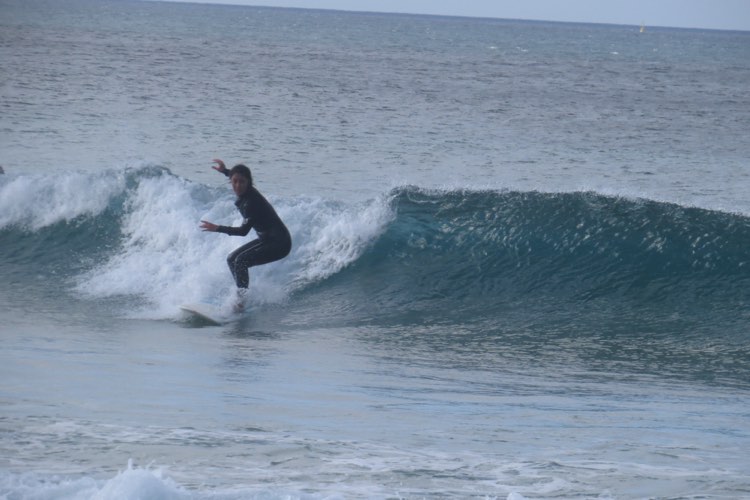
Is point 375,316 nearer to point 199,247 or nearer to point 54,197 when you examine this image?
point 199,247

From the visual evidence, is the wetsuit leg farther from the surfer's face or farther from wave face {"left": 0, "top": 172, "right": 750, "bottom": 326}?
wave face {"left": 0, "top": 172, "right": 750, "bottom": 326}

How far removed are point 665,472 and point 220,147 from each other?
710 inches

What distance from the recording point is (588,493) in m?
4.18

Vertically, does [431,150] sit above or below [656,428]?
above

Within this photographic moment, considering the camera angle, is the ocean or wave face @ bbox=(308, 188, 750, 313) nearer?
the ocean

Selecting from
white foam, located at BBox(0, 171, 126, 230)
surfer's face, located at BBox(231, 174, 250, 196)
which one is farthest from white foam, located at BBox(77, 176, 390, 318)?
surfer's face, located at BBox(231, 174, 250, 196)

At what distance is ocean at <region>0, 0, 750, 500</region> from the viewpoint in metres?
4.49

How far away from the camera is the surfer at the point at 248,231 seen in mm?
9227

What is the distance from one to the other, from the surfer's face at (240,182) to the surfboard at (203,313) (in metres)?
1.11

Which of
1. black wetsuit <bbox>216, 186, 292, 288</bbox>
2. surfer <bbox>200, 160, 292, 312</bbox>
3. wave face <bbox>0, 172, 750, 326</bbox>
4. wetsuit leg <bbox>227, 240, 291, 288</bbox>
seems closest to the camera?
surfer <bbox>200, 160, 292, 312</bbox>

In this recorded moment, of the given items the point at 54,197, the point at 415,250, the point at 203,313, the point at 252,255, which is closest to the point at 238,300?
the point at 252,255

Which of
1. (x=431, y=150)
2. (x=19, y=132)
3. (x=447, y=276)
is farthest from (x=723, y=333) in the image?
(x=19, y=132)

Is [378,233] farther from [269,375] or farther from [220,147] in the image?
[220,147]

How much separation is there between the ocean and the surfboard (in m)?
0.11
